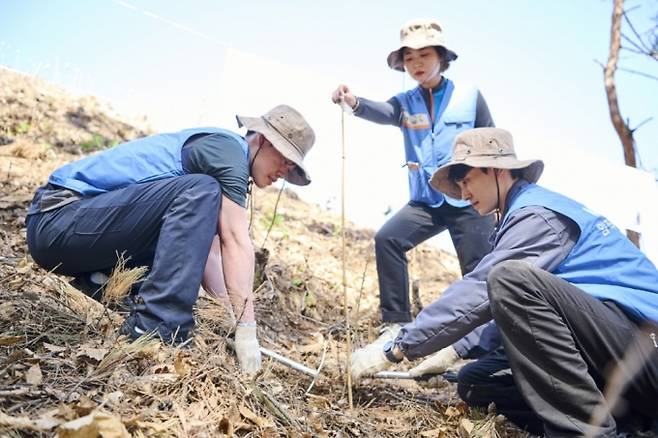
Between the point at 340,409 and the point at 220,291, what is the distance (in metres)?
0.87

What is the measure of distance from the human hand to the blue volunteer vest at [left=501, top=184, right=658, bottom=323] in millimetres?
1553

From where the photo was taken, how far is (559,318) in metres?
2.11

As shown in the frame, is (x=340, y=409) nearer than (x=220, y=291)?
Yes

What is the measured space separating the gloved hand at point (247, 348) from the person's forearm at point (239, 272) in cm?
4

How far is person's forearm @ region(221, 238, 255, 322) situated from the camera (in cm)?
252

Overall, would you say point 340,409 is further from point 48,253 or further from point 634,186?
point 634,186

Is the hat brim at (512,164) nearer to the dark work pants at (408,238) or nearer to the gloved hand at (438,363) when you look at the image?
the dark work pants at (408,238)

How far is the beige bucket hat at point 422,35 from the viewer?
3707mm

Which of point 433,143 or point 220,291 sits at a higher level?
point 433,143

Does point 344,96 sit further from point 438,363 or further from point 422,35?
point 438,363

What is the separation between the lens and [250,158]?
→ 2812mm

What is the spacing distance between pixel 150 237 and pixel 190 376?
0.77 metres


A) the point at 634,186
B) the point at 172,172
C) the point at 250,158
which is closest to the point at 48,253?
the point at 172,172

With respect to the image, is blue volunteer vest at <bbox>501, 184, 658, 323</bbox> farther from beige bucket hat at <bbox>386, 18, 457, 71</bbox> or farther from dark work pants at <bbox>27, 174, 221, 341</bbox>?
beige bucket hat at <bbox>386, 18, 457, 71</bbox>
